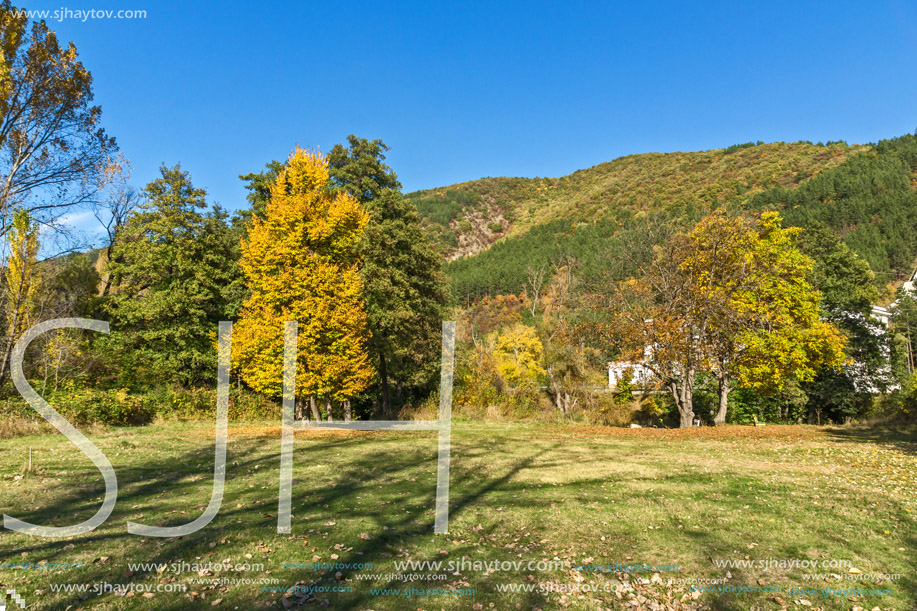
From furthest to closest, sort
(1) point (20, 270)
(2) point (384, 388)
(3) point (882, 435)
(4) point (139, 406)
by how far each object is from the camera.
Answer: (2) point (384, 388) → (4) point (139, 406) → (3) point (882, 435) → (1) point (20, 270)

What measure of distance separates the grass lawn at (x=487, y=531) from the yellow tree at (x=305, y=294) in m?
5.88

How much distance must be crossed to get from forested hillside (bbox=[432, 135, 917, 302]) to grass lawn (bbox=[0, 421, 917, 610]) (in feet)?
121

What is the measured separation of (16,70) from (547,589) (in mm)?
25723

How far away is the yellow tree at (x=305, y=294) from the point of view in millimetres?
19609

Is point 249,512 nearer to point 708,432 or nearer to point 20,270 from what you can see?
point 20,270

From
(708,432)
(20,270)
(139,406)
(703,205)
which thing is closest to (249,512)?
(20,270)

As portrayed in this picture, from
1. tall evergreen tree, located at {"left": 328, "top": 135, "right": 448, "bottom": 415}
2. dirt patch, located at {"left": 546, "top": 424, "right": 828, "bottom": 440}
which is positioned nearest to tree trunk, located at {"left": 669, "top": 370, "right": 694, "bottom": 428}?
dirt patch, located at {"left": 546, "top": 424, "right": 828, "bottom": 440}

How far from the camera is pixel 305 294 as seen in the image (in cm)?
1989

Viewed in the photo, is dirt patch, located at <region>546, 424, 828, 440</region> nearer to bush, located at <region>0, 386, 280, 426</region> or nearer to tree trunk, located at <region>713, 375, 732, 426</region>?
tree trunk, located at <region>713, 375, 732, 426</region>

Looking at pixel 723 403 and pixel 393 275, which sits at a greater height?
pixel 393 275

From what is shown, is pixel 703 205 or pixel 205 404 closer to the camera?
pixel 205 404

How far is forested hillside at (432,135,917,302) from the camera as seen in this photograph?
3255 inches

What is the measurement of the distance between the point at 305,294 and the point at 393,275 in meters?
7.62

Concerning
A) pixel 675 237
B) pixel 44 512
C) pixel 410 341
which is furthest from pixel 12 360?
pixel 675 237
